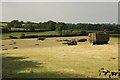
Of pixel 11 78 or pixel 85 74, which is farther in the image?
pixel 85 74

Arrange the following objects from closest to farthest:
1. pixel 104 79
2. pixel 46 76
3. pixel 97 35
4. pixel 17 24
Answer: pixel 104 79
pixel 46 76
pixel 97 35
pixel 17 24

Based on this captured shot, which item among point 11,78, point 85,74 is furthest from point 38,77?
Answer: point 85,74

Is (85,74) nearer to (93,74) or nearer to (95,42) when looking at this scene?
(93,74)

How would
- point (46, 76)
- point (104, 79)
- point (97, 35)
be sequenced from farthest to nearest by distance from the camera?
point (97, 35) → point (46, 76) → point (104, 79)

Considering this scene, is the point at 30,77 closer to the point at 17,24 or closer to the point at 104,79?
the point at 104,79

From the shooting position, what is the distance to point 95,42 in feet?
224

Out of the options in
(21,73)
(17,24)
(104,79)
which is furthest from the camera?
(17,24)

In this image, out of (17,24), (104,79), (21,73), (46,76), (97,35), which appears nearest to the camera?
(104,79)

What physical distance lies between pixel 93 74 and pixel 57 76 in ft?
10.3

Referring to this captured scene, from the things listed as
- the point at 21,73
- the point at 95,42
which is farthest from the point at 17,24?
the point at 21,73

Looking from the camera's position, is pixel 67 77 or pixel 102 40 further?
pixel 102 40

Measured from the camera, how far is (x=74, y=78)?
22.0m

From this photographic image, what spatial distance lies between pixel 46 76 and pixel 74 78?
7.41 ft

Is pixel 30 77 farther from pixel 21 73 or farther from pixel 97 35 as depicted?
pixel 97 35
